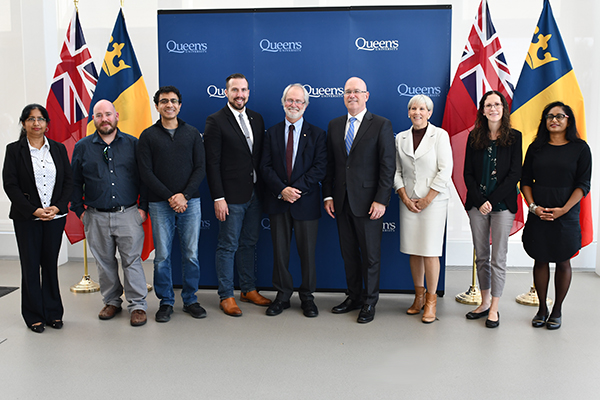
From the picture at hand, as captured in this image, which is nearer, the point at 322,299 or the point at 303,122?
the point at 303,122

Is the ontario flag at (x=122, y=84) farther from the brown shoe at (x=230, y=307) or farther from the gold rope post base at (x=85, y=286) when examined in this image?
the brown shoe at (x=230, y=307)

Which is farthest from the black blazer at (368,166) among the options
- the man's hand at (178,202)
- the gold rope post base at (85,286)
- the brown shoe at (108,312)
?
the gold rope post base at (85,286)

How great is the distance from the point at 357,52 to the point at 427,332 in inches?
101

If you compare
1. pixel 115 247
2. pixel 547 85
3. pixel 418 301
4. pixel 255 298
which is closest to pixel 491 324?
pixel 418 301

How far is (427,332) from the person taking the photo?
378 centimetres

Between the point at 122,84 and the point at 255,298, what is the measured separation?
2.58m

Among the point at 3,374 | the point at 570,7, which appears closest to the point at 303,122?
the point at 3,374

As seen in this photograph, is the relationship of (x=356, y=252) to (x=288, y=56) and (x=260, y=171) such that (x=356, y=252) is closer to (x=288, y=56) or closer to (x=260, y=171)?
(x=260, y=171)

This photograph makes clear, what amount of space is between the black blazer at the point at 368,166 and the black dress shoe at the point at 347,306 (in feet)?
2.79

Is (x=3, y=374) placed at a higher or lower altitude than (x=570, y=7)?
lower

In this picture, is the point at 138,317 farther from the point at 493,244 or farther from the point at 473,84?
the point at 473,84

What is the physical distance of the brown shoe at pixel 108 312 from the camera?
13.3 feet

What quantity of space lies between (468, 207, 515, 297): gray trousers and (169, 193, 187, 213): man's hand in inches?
93.1

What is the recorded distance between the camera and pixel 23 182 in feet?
11.7
